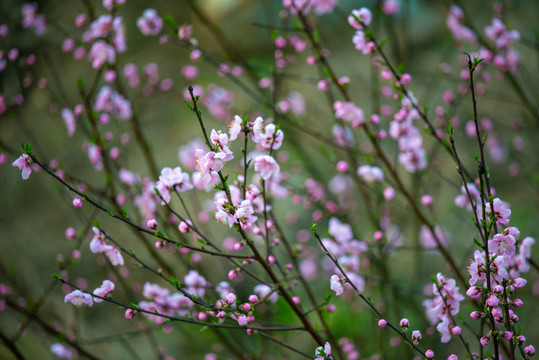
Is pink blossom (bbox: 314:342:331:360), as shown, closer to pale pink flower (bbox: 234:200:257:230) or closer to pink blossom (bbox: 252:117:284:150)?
pale pink flower (bbox: 234:200:257:230)

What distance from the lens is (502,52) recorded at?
2.47 m

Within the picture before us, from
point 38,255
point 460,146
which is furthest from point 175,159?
point 460,146

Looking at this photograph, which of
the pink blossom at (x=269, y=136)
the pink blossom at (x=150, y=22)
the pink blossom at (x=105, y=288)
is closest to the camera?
the pink blossom at (x=269, y=136)

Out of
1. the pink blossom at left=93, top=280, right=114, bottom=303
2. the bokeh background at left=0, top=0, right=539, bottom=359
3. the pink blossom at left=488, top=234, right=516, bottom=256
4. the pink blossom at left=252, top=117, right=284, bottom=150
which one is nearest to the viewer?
the pink blossom at left=488, top=234, right=516, bottom=256

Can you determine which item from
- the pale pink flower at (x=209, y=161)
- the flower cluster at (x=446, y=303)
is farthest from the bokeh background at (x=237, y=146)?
the pale pink flower at (x=209, y=161)

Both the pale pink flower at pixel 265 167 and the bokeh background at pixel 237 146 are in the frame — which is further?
the bokeh background at pixel 237 146

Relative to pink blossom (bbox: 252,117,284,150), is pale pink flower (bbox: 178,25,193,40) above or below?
above

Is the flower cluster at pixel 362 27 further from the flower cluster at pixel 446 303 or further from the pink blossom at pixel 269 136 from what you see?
the flower cluster at pixel 446 303

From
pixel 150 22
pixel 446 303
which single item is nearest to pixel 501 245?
pixel 446 303

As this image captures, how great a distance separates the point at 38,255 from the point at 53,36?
2.10 meters

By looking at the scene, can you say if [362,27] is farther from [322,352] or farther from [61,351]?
[61,351]

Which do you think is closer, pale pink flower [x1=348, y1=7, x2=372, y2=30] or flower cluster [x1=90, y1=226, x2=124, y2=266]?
flower cluster [x1=90, y1=226, x2=124, y2=266]

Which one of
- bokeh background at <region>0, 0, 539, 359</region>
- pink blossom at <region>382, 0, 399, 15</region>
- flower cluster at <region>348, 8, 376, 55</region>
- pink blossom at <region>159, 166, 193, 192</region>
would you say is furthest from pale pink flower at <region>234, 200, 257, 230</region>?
pink blossom at <region>382, 0, 399, 15</region>

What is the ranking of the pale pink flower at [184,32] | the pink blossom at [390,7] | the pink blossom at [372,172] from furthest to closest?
the pink blossom at [390,7]
the pink blossom at [372,172]
the pale pink flower at [184,32]
